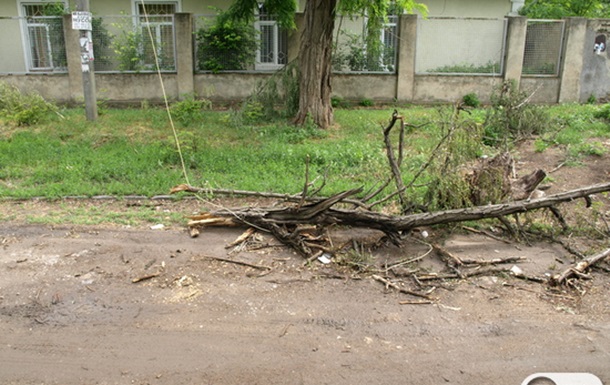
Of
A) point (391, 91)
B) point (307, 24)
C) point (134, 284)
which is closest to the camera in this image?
point (134, 284)

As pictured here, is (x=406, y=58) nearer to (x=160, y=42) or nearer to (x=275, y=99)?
(x=275, y=99)

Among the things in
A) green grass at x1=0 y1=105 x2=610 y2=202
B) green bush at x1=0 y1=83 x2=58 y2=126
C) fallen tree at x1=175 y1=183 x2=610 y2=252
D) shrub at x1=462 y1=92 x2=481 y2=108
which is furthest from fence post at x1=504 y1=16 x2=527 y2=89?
green bush at x1=0 y1=83 x2=58 y2=126

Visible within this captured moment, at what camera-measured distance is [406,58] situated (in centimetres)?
1448

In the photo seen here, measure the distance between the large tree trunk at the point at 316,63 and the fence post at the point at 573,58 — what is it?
7584 millimetres

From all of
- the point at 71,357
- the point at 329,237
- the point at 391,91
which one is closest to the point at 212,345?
the point at 71,357

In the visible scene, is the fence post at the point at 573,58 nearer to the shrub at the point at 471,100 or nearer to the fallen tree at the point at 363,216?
the shrub at the point at 471,100

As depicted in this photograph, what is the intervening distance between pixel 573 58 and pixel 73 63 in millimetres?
13472

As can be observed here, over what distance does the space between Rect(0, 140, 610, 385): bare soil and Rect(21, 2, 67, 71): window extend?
9.32m

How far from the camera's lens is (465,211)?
6043 millimetres

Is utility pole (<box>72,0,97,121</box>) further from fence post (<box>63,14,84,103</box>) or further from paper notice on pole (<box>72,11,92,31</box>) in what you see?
fence post (<box>63,14,84,103</box>)

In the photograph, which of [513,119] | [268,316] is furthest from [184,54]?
[268,316]

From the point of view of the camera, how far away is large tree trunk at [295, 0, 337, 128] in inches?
429

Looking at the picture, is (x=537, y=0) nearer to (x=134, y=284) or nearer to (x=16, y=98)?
(x=16, y=98)

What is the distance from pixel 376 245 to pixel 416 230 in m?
0.64
